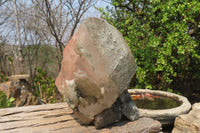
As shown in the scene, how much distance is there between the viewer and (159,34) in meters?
3.98

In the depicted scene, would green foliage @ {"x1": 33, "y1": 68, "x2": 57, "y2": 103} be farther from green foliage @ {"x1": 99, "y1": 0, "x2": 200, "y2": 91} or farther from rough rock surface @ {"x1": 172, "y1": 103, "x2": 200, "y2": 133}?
rough rock surface @ {"x1": 172, "y1": 103, "x2": 200, "y2": 133}

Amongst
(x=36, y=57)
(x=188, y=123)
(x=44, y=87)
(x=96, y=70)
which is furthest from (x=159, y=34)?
(x=36, y=57)

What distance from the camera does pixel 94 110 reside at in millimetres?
1650

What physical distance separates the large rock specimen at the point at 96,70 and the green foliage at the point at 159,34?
207 cm

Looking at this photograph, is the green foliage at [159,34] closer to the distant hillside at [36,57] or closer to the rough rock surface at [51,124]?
the rough rock surface at [51,124]

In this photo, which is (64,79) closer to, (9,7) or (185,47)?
(185,47)

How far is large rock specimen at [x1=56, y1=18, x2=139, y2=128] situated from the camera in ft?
5.14

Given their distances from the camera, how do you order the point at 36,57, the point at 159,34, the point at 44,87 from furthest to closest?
the point at 36,57 < the point at 44,87 < the point at 159,34

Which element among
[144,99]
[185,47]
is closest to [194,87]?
[185,47]

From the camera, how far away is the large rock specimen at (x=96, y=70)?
157 centimetres

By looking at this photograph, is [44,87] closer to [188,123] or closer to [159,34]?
[159,34]

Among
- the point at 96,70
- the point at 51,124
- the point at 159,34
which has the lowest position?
the point at 51,124

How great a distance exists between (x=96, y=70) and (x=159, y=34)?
302cm

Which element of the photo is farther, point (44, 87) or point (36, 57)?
point (36, 57)
